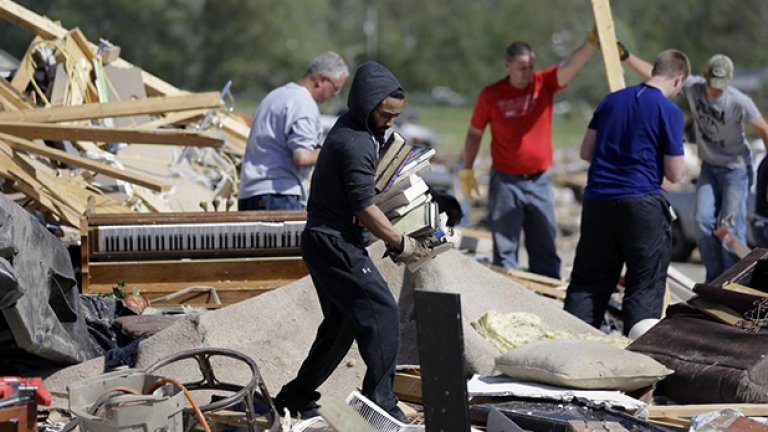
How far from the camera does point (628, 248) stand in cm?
887

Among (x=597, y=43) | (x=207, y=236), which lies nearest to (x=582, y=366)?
(x=207, y=236)

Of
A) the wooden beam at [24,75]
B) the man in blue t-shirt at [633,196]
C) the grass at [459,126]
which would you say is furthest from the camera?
the grass at [459,126]

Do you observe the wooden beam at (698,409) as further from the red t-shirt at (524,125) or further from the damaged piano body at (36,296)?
the red t-shirt at (524,125)

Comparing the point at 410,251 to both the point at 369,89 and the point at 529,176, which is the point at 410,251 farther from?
the point at 529,176

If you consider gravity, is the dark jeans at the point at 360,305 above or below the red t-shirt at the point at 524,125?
below

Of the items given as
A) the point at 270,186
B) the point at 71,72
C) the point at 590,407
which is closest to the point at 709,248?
the point at 270,186

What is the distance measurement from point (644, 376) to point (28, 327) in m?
3.21

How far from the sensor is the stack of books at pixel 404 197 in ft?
21.7

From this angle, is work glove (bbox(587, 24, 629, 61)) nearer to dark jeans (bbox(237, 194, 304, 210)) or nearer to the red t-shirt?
the red t-shirt

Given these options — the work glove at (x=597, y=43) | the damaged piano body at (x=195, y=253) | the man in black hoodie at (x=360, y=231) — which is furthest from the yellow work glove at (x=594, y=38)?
the man in black hoodie at (x=360, y=231)

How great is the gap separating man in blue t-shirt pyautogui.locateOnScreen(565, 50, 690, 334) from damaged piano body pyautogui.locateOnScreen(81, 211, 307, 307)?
1994mm

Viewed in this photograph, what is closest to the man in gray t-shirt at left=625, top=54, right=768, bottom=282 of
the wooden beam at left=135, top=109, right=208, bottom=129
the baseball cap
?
the baseball cap

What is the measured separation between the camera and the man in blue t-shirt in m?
8.80

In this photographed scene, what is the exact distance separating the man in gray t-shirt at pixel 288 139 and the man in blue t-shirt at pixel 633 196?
193cm
